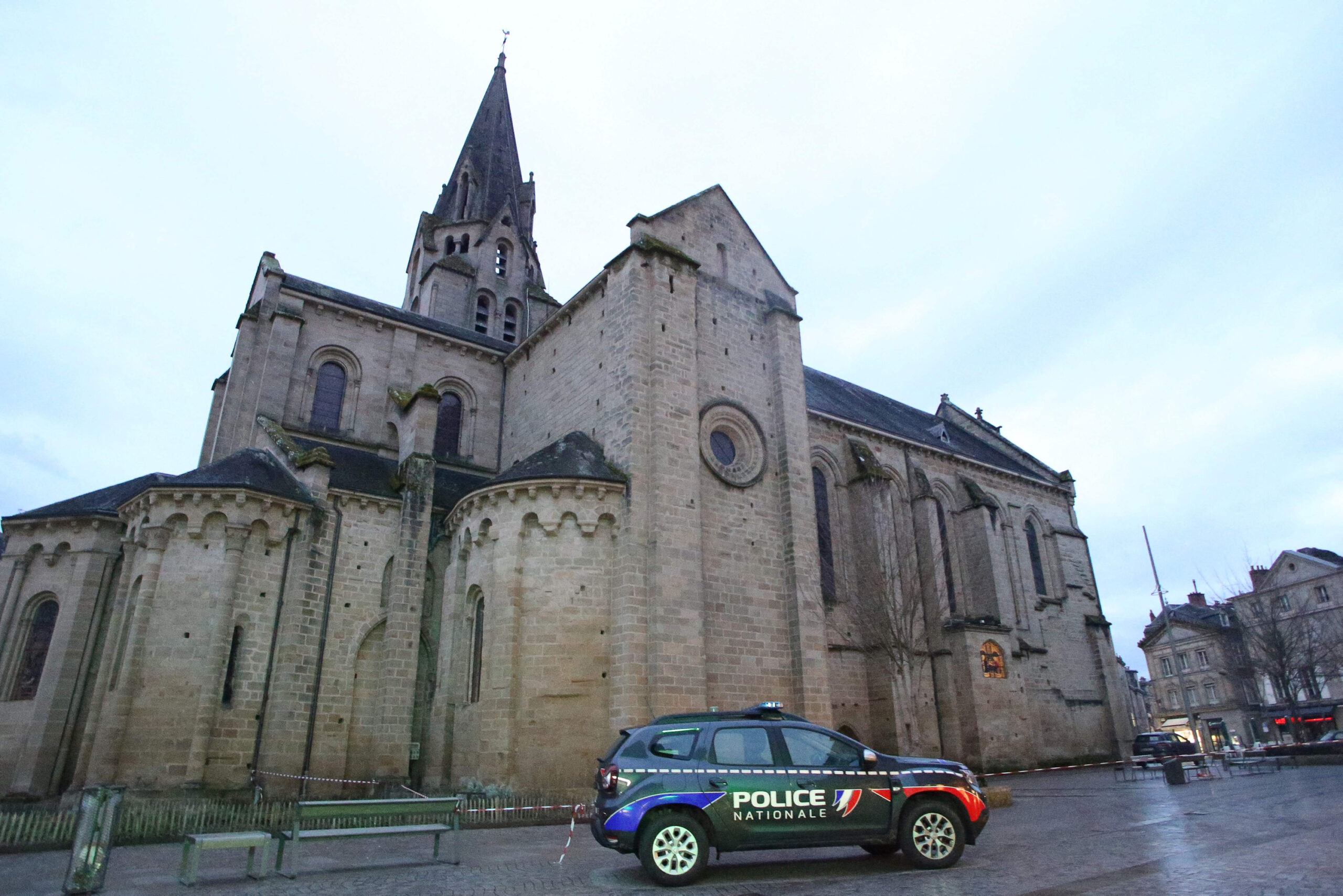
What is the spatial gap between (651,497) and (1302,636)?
1254 inches

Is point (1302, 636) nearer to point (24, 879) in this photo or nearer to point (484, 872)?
point (484, 872)

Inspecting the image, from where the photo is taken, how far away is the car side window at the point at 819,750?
27.3ft

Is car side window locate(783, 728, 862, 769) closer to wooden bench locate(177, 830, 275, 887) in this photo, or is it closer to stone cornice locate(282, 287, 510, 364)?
wooden bench locate(177, 830, 275, 887)

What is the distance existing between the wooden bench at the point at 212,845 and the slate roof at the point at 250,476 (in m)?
11.2

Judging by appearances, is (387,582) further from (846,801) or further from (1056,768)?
(1056,768)

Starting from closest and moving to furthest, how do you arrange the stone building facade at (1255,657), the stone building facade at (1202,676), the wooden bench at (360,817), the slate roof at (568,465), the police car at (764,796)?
the police car at (764,796), the wooden bench at (360,817), the slate roof at (568,465), the stone building facade at (1255,657), the stone building facade at (1202,676)

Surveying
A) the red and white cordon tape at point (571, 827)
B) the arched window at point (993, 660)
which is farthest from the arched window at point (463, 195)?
the red and white cordon tape at point (571, 827)

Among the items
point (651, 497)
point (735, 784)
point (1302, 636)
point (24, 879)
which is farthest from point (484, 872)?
point (1302, 636)

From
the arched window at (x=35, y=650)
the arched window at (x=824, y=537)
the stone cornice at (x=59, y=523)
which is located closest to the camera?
the arched window at (x=35, y=650)

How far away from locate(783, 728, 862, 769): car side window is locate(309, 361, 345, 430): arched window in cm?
1945

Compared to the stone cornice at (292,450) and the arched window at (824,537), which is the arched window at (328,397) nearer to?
the stone cornice at (292,450)

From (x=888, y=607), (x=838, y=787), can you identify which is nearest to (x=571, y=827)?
(x=838, y=787)

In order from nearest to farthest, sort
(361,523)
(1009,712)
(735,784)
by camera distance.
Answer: (735,784) → (361,523) → (1009,712)

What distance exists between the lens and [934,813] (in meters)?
8.34
